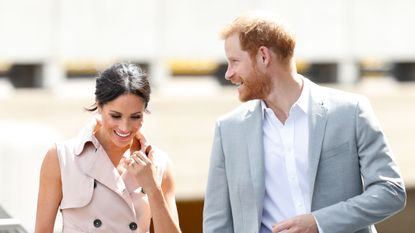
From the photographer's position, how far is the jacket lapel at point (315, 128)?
4.11 metres

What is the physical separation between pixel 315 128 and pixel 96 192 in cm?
90

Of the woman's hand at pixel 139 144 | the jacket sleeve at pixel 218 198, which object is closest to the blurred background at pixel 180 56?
the woman's hand at pixel 139 144

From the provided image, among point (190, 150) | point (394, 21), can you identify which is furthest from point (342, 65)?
point (190, 150)

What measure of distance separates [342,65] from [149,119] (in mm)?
6146

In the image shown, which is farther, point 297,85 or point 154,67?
point 154,67

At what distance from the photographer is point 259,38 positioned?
162 inches

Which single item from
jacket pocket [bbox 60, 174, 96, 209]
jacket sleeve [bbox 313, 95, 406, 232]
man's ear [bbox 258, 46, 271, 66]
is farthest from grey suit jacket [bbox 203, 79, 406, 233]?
jacket pocket [bbox 60, 174, 96, 209]

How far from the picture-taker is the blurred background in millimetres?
15484

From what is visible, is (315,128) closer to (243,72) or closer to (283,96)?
(283,96)

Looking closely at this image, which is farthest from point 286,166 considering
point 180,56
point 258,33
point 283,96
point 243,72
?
point 180,56

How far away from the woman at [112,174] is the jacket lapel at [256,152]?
34 cm

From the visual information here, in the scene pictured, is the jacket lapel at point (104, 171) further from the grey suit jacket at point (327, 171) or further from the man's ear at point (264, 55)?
the man's ear at point (264, 55)

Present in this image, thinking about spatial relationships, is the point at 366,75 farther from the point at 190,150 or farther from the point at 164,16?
the point at 190,150

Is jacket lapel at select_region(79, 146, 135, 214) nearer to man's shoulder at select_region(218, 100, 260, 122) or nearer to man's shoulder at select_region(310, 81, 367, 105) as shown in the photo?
man's shoulder at select_region(218, 100, 260, 122)
